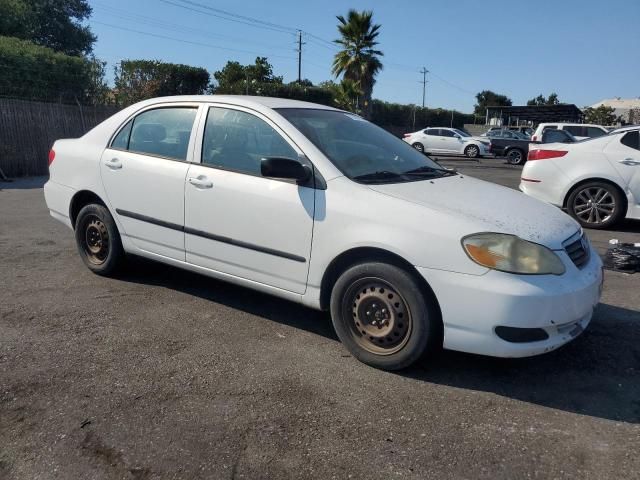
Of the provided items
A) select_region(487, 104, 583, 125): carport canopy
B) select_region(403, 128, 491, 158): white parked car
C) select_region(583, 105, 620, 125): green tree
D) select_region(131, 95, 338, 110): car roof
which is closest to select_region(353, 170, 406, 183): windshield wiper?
select_region(131, 95, 338, 110): car roof

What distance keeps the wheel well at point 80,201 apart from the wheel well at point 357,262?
2380 mm

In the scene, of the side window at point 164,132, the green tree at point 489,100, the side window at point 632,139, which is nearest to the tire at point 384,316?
the side window at point 164,132

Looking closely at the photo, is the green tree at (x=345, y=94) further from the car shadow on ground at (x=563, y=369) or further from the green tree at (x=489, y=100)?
the green tree at (x=489, y=100)

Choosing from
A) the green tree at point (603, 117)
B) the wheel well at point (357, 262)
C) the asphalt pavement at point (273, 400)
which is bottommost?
the asphalt pavement at point (273, 400)

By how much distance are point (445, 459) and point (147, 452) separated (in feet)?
4.42

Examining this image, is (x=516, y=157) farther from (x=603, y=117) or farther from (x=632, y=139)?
(x=603, y=117)

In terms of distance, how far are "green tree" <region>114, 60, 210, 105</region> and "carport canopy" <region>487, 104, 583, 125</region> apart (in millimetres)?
21641

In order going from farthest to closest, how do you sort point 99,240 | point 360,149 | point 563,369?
point 99,240 < point 360,149 < point 563,369

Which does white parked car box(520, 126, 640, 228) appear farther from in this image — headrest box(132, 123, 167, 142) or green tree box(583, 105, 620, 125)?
green tree box(583, 105, 620, 125)

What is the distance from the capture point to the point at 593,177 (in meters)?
7.74

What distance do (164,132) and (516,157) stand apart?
890 inches

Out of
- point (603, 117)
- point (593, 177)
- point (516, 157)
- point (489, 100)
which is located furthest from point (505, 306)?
point (489, 100)

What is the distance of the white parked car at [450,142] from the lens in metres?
27.0

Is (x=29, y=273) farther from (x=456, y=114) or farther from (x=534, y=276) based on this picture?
(x=456, y=114)
